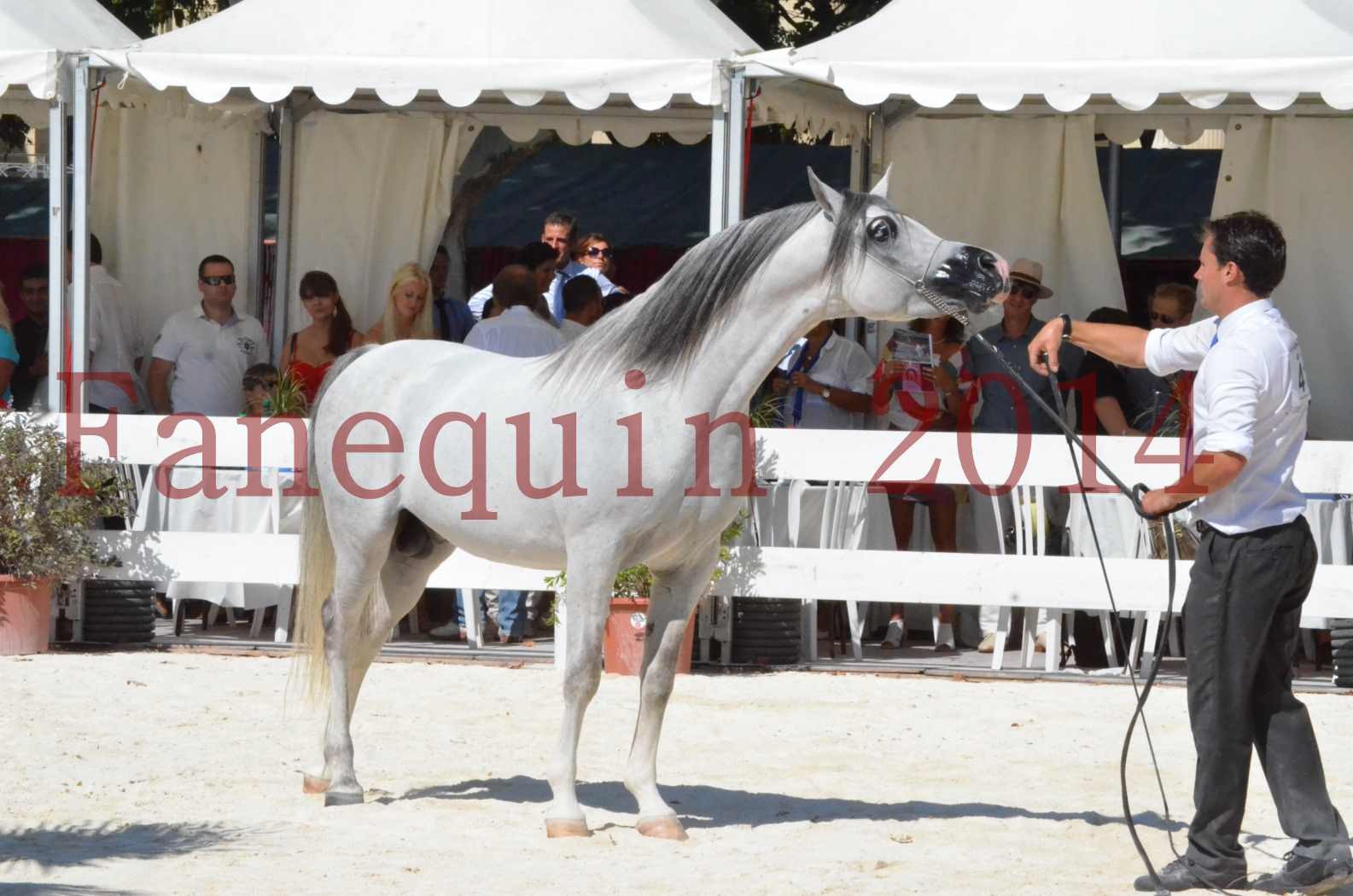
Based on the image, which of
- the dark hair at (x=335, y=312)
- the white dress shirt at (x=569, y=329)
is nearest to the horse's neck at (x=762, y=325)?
the white dress shirt at (x=569, y=329)

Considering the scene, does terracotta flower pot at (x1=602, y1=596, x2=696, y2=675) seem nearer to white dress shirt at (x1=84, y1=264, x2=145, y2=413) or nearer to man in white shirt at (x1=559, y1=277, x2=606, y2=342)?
man in white shirt at (x1=559, y1=277, x2=606, y2=342)

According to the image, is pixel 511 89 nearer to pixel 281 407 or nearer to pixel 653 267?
pixel 281 407

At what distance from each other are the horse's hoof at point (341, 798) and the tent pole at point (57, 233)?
384 centimetres

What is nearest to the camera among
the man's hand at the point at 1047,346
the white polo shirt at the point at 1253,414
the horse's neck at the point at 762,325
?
the white polo shirt at the point at 1253,414

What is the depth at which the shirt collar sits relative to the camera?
4.57 meters

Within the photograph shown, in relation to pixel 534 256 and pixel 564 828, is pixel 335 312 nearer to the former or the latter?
pixel 534 256

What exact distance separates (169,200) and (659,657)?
6371 millimetres

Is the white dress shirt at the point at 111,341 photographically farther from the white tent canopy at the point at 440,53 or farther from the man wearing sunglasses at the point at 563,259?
the man wearing sunglasses at the point at 563,259

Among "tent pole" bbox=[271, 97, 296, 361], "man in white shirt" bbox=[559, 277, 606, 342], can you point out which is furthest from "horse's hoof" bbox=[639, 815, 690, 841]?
"tent pole" bbox=[271, 97, 296, 361]

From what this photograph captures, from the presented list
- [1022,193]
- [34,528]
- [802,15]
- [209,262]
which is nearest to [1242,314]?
[34,528]

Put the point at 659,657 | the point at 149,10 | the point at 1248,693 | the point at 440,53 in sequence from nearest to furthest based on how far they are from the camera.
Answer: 1. the point at 1248,693
2. the point at 659,657
3. the point at 440,53
4. the point at 149,10

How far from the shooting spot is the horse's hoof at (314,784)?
5727mm

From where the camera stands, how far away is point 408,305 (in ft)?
31.5

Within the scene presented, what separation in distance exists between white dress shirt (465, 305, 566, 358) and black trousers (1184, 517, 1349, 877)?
4695 millimetres
